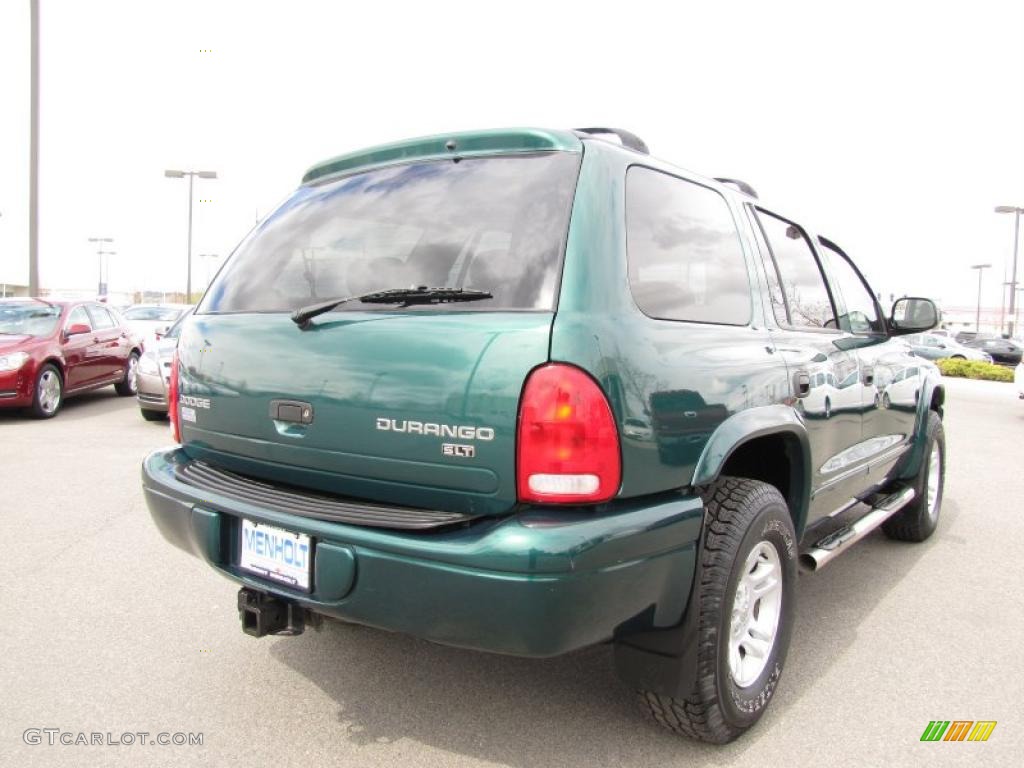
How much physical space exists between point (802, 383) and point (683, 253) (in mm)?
738

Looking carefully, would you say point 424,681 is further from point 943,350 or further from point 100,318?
point 943,350

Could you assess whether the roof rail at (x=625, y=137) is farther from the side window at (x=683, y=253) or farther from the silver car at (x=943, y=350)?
the silver car at (x=943, y=350)

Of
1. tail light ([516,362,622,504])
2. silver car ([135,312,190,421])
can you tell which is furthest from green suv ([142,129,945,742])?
silver car ([135,312,190,421])

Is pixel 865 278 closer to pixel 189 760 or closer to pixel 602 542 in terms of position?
pixel 602 542

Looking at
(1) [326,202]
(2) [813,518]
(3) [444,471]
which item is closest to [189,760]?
(3) [444,471]

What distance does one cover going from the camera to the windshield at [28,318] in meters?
9.84

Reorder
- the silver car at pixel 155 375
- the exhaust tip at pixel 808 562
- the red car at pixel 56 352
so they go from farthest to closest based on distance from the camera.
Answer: the red car at pixel 56 352 < the silver car at pixel 155 375 < the exhaust tip at pixel 808 562

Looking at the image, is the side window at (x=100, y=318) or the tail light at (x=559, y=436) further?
the side window at (x=100, y=318)

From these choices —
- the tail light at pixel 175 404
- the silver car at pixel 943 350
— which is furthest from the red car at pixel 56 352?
the silver car at pixel 943 350

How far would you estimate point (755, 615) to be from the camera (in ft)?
9.03

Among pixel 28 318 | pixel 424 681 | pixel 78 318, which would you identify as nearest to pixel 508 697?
pixel 424 681

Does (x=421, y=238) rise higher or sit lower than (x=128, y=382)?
higher

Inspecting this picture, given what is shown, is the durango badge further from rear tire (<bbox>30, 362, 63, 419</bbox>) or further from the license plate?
rear tire (<bbox>30, 362, 63, 419</bbox>)

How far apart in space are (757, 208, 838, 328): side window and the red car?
8.92 meters
